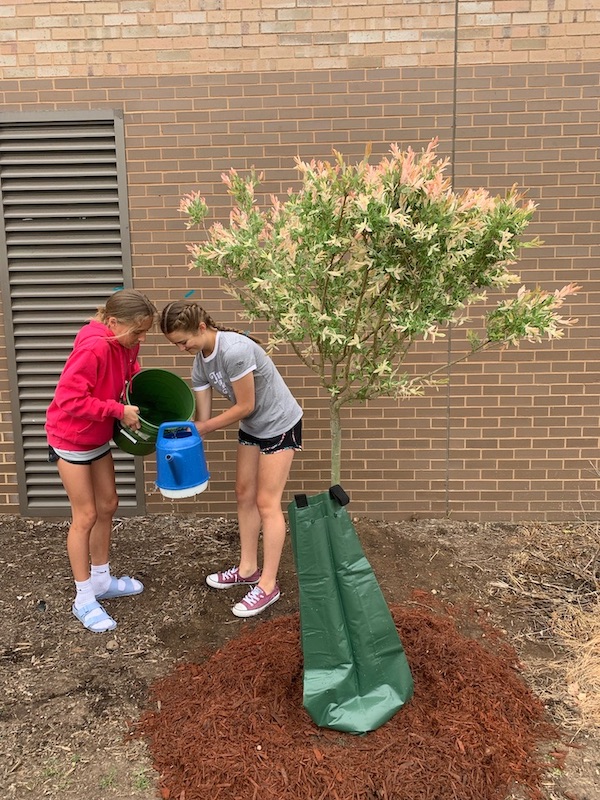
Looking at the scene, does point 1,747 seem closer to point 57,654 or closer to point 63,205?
point 57,654

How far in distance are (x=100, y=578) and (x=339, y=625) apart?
1689 mm

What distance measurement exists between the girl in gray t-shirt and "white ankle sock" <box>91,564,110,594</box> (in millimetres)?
A: 618

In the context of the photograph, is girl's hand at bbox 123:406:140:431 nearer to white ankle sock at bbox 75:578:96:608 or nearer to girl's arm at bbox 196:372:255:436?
girl's arm at bbox 196:372:255:436

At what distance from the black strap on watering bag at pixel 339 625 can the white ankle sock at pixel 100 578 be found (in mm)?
1551

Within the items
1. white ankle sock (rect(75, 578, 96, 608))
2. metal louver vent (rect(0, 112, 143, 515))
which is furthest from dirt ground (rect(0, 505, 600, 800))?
metal louver vent (rect(0, 112, 143, 515))

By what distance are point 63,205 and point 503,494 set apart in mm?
3732

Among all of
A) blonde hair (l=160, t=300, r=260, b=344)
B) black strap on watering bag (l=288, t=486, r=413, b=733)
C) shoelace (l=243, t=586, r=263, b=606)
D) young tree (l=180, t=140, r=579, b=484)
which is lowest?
shoelace (l=243, t=586, r=263, b=606)

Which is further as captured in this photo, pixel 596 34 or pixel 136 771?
pixel 596 34

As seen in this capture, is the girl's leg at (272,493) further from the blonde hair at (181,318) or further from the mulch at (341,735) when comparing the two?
the blonde hair at (181,318)

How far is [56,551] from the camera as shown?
4617 mm

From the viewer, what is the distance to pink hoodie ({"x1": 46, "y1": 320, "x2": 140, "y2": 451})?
328 cm

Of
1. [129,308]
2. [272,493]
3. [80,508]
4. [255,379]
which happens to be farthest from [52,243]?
[272,493]

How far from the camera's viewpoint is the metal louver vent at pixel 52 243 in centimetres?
467

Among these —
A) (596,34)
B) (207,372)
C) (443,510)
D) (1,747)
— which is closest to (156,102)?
(207,372)
